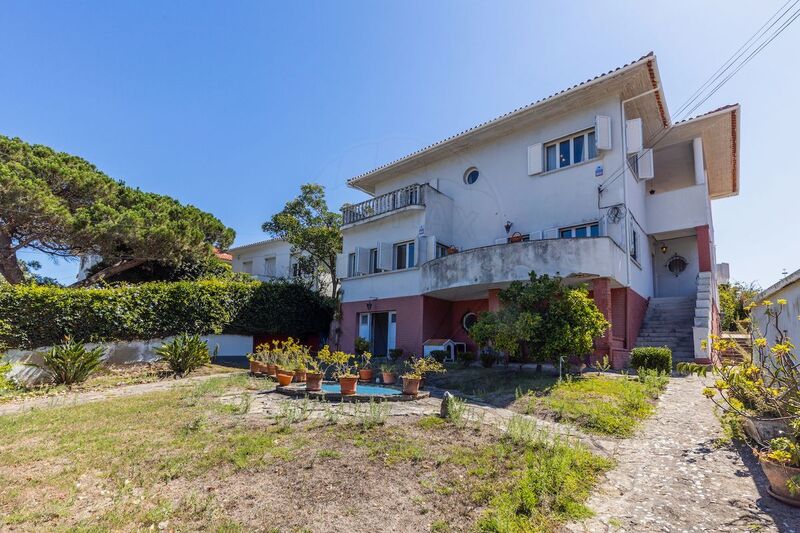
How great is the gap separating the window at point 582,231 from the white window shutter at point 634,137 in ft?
9.11

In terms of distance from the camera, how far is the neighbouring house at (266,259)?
96.6 ft

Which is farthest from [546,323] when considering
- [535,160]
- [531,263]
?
[535,160]

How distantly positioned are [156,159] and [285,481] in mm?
20269

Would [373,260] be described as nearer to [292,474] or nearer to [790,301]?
[790,301]

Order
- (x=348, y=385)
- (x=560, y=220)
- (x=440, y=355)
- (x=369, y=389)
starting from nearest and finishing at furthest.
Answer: (x=348, y=385)
(x=369, y=389)
(x=560, y=220)
(x=440, y=355)

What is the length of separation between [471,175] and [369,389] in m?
11.6

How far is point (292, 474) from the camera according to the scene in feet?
15.0

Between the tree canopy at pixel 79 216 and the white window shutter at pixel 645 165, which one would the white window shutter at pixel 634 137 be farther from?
the tree canopy at pixel 79 216

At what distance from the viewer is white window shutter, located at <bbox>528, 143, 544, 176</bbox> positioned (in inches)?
623

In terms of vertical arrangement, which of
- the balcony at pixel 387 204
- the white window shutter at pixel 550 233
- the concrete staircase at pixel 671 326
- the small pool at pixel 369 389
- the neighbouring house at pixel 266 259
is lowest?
the small pool at pixel 369 389

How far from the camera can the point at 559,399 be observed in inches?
327

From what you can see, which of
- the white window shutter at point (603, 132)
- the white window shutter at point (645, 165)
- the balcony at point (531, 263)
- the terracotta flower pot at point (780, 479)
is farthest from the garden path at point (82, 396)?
the white window shutter at point (645, 165)

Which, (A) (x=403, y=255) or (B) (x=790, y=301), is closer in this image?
(B) (x=790, y=301)

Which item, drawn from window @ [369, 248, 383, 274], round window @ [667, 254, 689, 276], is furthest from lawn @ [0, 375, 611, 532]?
round window @ [667, 254, 689, 276]
